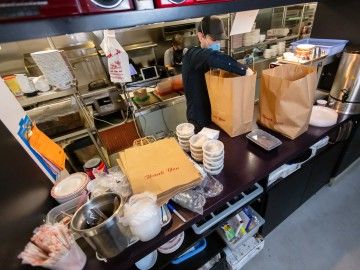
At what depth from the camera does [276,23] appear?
380 cm

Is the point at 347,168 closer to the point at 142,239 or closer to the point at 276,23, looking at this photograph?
the point at 142,239

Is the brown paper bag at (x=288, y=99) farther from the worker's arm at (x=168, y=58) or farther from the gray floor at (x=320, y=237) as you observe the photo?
the worker's arm at (x=168, y=58)

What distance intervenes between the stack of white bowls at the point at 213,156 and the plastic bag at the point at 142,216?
320 millimetres

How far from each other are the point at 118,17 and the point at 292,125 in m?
1.00

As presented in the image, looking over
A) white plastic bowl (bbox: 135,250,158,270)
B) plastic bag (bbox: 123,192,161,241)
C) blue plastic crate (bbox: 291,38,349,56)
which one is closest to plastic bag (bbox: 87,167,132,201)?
plastic bag (bbox: 123,192,161,241)

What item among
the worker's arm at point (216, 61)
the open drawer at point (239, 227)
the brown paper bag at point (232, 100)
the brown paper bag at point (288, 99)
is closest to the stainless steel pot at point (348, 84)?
the brown paper bag at point (288, 99)

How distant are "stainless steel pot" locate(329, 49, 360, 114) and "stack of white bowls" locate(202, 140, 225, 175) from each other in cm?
108

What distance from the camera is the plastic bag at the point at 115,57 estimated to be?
1.34 m

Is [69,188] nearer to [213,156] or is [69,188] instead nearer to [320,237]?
[213,156]

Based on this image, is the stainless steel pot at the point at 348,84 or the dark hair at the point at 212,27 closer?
the stainless steel pot at the point at 348,84

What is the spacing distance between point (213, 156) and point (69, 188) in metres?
0.65

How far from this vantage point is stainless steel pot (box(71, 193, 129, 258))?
569 millimetres

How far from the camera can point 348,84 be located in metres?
1.32

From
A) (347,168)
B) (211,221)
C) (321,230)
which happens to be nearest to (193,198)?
(211,221)
